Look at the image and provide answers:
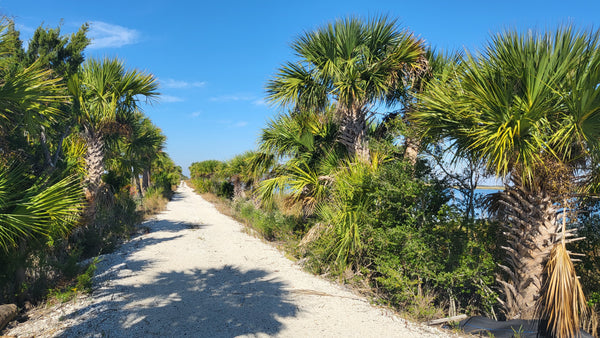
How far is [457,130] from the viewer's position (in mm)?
3947

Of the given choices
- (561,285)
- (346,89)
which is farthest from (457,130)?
(346,89)

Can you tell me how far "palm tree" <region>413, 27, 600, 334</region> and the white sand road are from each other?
5.30 feet

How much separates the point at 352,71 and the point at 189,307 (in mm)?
5313

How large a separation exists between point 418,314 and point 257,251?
16.2ft

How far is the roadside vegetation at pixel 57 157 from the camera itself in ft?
12.8

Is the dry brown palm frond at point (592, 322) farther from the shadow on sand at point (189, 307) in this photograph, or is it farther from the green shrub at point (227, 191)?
the green shrub at point (227, 191)

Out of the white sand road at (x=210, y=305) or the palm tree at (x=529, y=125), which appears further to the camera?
the white sand road at (x=210, y=305)

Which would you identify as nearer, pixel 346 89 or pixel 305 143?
pixel 346 89

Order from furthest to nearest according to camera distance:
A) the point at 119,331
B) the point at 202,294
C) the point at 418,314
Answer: the point at 202,294 → the point at 418,314 → the point at 119,331

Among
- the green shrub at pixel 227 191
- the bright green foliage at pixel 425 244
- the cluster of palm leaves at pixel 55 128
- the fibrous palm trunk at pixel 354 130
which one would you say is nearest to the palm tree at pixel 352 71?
the fibrous palm trunk at pixel 354 130

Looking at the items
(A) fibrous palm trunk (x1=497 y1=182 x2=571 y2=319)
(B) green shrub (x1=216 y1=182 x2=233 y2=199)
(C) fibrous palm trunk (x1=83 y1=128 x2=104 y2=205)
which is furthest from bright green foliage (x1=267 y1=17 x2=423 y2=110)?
(B) green shrub (x1=216 y1=182 x2=233 y2=199)

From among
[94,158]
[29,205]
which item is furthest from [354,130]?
[94,158]

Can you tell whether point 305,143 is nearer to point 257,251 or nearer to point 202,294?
point 257,251

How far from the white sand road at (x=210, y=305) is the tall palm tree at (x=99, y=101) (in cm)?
245
